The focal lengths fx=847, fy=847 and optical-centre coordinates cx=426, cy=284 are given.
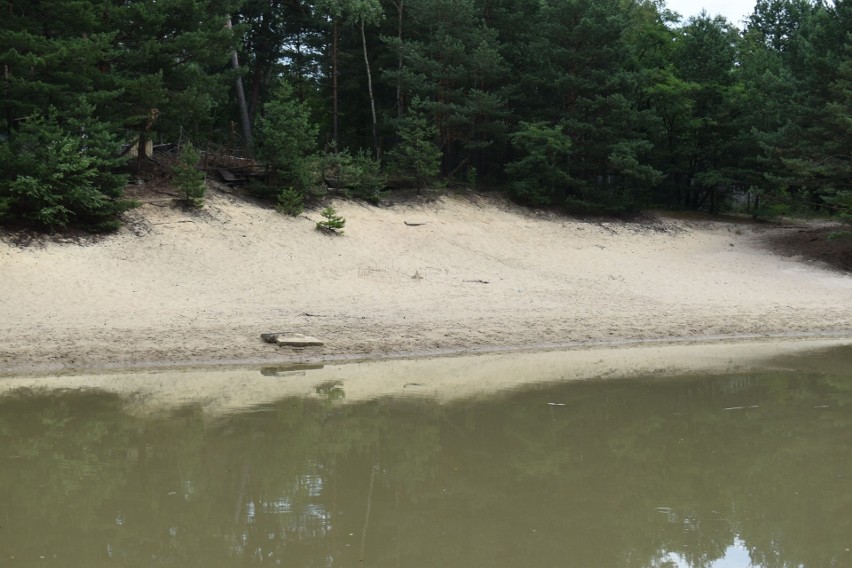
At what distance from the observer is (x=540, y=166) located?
31.1 meters

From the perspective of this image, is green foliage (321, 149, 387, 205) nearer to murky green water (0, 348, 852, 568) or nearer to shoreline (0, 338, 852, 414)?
shoreline (0, 338, 852, 414)

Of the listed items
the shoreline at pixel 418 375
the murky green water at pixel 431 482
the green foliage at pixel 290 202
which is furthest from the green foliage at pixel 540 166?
the murky green water at pixel 431 482

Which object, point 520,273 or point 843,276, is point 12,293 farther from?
point 843,276

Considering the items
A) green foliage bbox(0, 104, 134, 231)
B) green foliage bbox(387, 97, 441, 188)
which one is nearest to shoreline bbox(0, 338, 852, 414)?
green foliage bbox(0, 104, 134, 231)

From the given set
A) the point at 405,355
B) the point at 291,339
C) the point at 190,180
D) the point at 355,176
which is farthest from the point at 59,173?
the point at 405,355

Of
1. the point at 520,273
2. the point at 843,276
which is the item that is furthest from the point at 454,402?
the point at 843,276

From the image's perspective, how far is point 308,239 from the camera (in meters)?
24.2

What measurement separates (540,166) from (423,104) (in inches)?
191

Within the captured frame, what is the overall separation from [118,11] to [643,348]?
16438 mm

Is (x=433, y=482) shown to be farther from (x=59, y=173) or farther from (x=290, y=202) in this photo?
(x=290, y=202)

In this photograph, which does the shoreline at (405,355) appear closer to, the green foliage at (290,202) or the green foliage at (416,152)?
the green foliage at (290,202)

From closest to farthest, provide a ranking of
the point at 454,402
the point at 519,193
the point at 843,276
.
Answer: the point at 454,402 < the point at 843,276 < the point at 519,193

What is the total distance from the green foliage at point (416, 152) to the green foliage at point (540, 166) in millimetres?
3099

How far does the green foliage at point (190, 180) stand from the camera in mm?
23844
